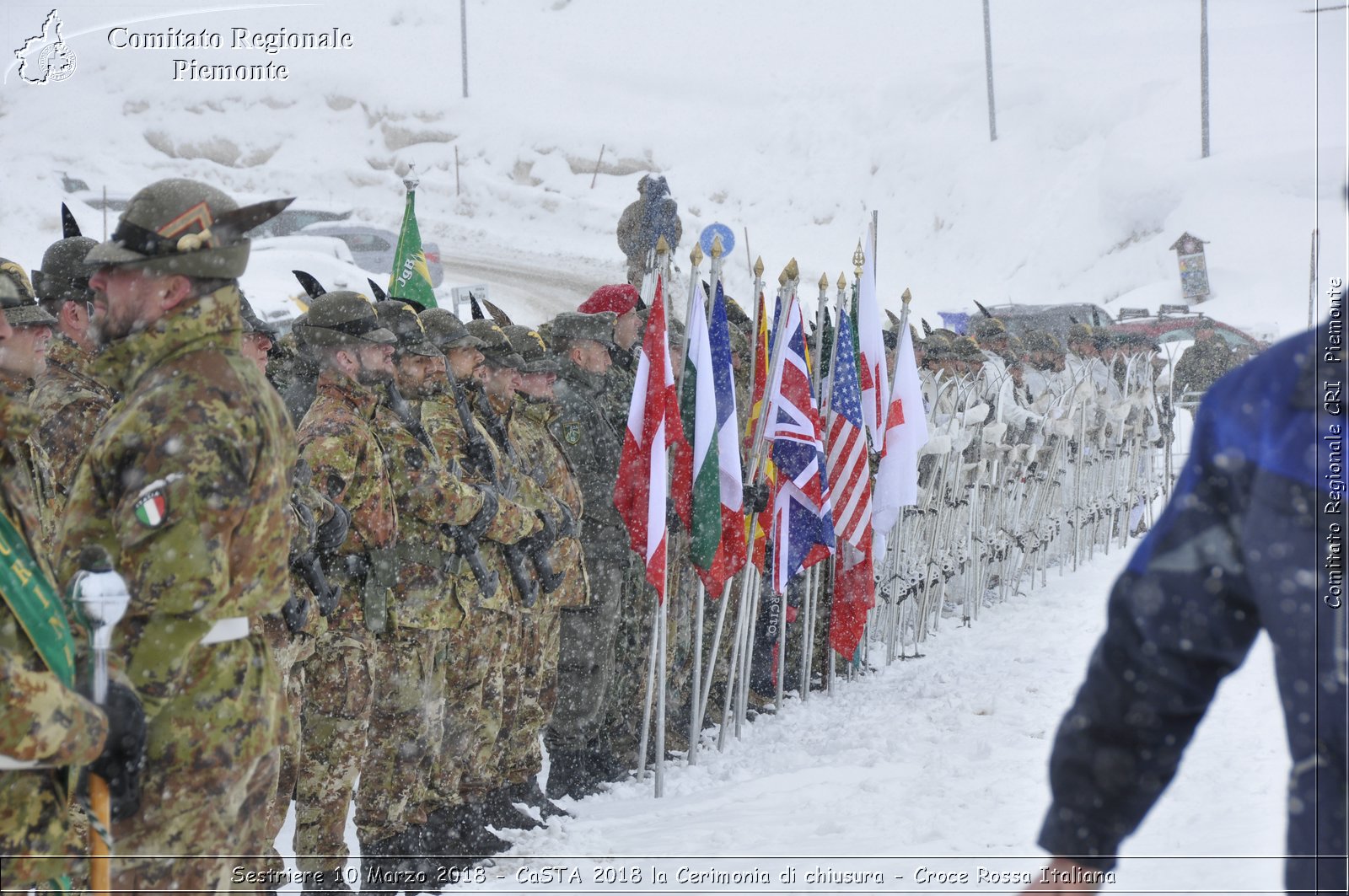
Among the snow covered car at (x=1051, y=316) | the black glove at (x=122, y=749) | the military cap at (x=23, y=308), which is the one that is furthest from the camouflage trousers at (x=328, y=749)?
the snow covered car at (x=1051, y=316)

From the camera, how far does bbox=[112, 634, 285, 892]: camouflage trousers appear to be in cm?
264

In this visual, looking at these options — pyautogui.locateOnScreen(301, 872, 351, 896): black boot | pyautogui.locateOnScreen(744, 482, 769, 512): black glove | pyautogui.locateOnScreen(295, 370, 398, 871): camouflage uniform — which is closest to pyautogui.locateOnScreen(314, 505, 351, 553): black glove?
pyautogui.locateOnScreen(295, 370, 398, 871): camouflage uniform

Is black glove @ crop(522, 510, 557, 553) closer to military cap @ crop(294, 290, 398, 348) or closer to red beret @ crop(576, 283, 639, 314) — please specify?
military cap @ crop(294, 290, 398, 348)

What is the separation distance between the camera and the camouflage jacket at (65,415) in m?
4.27

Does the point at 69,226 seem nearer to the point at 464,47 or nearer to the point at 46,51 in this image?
the point at 46,51

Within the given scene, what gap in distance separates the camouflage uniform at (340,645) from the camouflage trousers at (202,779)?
1.87 m

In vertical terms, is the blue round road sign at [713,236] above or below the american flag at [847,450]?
above

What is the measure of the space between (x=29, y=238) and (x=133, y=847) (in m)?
24.3

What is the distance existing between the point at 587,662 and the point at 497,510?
1571 mm

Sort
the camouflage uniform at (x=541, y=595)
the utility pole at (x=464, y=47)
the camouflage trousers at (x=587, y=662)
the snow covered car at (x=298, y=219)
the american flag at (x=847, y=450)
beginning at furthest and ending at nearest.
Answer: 1. the utility pole at (x=464, y=47)
2. the snow covered car at (x=298, y=219)
3. the american flag at (x=847, y=450)
4. the camouflage trousers at (x=587, y=662)
5. the camouflage uniform at (x=541, y=595)

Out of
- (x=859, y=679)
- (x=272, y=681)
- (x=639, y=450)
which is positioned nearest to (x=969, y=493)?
(x=859, y=679)

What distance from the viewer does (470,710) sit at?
569cm

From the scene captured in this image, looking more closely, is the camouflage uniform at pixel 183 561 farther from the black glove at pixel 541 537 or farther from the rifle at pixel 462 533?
the black glove at pixel 541 537

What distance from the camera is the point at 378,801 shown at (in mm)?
5129
